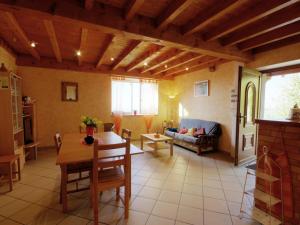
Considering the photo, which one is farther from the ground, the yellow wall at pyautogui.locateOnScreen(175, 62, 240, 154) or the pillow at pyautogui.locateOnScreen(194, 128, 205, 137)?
the yellow wall at pyautogui.locateOnScreen(175, 62, 240, 154)

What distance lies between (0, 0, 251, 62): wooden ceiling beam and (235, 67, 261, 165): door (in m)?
1.12

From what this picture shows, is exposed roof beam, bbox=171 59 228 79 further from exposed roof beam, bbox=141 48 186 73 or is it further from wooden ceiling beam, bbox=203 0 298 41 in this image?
wooden ceiling beam, bbox=203 0 298 41

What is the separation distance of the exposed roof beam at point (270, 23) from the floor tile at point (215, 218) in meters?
2.64

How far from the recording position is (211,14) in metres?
2.16

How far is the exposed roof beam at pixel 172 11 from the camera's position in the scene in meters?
1.91

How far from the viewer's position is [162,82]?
6.28 meters

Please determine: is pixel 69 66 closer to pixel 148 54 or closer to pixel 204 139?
pixel 148 54

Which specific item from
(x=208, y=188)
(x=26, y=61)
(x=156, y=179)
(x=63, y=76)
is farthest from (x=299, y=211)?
(x=26, y=61)

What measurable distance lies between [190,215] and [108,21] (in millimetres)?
2629

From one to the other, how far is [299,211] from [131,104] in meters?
4.80

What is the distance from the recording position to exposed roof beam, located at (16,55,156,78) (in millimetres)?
4382

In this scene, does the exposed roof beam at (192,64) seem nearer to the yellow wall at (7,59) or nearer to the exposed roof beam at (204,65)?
→ the exposed roof beam at (204,65)

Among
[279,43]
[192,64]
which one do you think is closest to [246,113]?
[279,43]

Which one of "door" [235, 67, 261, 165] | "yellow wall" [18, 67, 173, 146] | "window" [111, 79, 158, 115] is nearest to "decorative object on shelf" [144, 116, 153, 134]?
"window" [111, 79, 158, 115]
